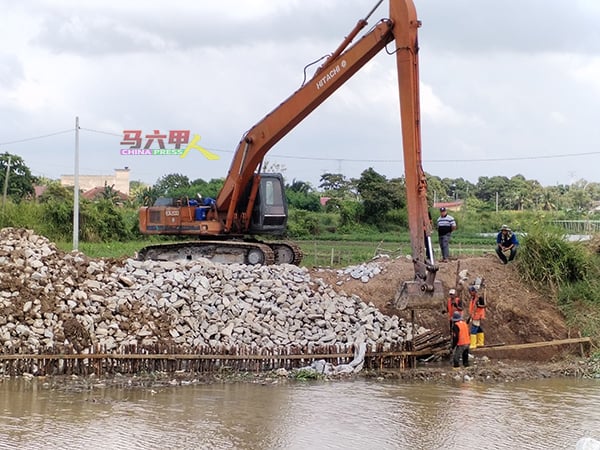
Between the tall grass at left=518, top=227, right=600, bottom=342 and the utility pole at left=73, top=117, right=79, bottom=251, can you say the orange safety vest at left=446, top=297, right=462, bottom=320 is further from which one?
the utility pole at left=73, top=117, right=79, bottom=251

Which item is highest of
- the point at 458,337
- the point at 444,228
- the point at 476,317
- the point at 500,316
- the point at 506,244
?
the point at 444,228

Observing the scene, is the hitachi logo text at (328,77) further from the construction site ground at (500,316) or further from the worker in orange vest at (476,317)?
the worker in orange vest at (476,317)

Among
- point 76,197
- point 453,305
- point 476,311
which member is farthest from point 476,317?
point 76,197

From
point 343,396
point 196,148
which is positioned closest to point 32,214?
point 196,148

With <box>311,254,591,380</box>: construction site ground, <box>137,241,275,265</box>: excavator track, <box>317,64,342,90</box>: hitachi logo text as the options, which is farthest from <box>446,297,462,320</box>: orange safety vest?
<box>317,64,342,90</box>: hitachi logo text

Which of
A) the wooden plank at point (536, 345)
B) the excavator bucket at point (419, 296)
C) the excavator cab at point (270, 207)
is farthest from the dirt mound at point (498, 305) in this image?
the excavator bucket at point (419, 296)

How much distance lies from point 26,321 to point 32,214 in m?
21.9

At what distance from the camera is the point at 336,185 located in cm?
7175

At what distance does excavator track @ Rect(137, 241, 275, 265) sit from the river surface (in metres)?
5.94

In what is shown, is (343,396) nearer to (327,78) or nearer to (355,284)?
(355,284)

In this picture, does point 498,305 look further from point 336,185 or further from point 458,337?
point 336,185

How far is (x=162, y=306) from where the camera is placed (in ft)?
52.1

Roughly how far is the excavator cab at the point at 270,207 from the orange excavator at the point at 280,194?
0.9 inches

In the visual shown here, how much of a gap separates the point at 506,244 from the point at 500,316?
7.25 ft
